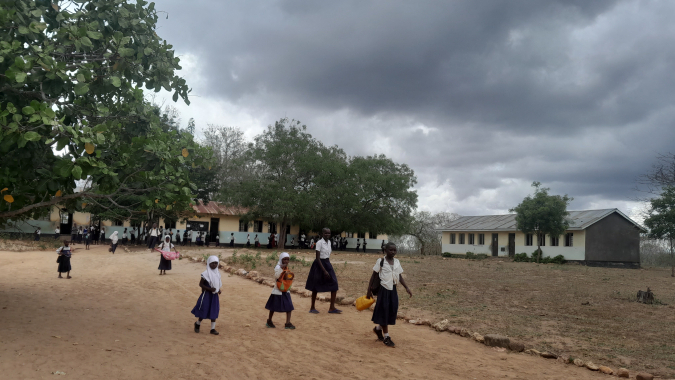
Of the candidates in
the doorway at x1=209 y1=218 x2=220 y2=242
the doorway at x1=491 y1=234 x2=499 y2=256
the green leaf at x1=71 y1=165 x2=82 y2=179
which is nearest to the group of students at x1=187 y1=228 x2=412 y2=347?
the green leaf at x1=71 y1=165 x2=82 y2=179

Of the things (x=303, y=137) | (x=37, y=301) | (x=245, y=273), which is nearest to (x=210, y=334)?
(x=37, y=301)

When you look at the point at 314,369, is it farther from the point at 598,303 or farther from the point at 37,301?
the point at 598,303

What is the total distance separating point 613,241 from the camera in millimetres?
35906

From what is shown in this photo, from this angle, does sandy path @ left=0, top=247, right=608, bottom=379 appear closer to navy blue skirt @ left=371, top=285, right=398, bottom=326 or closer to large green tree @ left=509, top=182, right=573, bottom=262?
navy blue skirt @ left=371, top=285, right=398, bottom=326

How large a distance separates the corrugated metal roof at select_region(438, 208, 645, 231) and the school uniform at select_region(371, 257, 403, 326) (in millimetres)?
31832

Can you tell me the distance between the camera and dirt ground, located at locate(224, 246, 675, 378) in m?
7.42

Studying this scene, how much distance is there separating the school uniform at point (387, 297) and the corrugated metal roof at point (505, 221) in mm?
31832

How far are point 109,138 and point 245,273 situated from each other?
10.1 metres

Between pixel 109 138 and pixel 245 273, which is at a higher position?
pixel 109 138

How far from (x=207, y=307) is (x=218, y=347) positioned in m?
0.98

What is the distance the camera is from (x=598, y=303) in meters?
12.2

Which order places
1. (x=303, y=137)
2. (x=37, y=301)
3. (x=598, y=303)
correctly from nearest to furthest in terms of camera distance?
(x=37, y=301), (x=598, y=303), (x=303, y=137)

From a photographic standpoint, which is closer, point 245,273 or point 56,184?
point 56,184

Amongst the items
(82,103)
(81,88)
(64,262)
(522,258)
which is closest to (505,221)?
(522,258)
